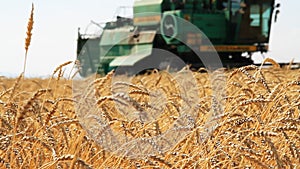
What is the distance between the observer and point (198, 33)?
18.8 m

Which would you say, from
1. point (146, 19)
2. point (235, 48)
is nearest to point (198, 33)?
point (235, 48)

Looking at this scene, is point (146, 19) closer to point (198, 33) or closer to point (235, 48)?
point (198, 33)

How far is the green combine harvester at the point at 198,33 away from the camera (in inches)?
733

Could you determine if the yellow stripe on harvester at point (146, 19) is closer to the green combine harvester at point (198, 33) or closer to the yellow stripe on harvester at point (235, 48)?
the green combine harvester at point (198, 33)

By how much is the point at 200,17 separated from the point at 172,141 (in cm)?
1686

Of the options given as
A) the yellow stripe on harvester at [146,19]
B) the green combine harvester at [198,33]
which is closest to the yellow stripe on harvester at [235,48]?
the green combine harvester at [198,33]

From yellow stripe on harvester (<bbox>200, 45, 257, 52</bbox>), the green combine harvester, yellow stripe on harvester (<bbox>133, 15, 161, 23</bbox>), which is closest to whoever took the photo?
the green combine harvester

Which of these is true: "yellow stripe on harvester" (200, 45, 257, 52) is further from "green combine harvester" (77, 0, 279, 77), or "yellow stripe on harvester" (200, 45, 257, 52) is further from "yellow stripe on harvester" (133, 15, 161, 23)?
"yellow stripe on harvester" (133, 15, 161, 23)

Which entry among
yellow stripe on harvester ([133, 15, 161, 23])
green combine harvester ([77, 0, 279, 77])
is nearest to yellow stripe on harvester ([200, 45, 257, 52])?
green combine harvester ([77, 0, 279, 77])

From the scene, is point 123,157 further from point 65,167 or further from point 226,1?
point 226,1

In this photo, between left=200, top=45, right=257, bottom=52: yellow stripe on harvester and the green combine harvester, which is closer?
the green combine harvester

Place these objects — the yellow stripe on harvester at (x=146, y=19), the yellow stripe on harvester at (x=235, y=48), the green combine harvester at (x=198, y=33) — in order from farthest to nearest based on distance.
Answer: the yellow stripe on harvester at (x=146, y=19) → the yellow stripe on harvester at (x=235, y=48) → the green combine harvester at (x=198, y=33)

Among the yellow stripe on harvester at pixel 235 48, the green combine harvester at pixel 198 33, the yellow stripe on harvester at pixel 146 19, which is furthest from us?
the yellow stripe on harvester at pixel 146 19

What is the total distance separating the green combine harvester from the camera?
1862 cm
